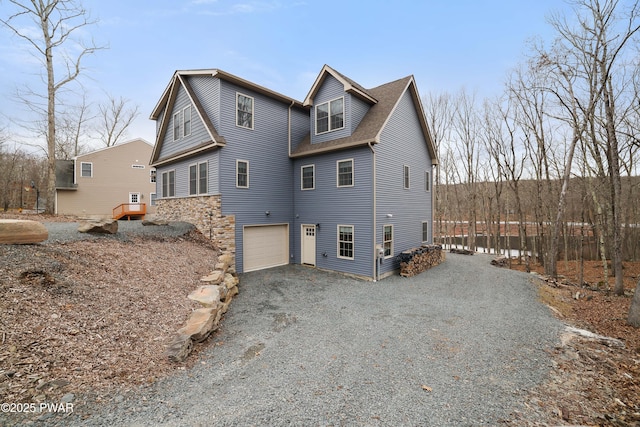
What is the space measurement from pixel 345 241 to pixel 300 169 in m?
4.26

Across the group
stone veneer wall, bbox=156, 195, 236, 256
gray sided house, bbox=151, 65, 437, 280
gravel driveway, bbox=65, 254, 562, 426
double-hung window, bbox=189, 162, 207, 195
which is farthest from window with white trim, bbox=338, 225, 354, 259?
double-hung window, bbox=189, 162, 207, 195

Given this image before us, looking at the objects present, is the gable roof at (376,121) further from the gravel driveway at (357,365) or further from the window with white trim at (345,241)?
the gravel driveway at (357,365)

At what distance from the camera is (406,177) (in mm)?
12523

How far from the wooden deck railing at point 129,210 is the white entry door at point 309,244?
17381 mm

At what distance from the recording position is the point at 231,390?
11.8 feet

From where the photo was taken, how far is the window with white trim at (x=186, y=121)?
12.3 m

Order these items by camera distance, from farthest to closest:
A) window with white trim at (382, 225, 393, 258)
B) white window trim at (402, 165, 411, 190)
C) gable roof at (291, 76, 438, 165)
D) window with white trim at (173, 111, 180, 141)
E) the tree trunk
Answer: window with white trim at (173, 111, 180, 141) → white window trim at (402, 165, 411, 190) → window with white trim at (382, 225, 393, 258) → gable roof at (291, 76, 438, 165) → the tree trunk

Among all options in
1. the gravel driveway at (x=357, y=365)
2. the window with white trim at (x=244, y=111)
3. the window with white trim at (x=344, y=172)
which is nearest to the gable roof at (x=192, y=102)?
the window with white trim at (x=244, y=111)

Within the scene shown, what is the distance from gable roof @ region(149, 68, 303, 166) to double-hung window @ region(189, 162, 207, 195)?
0.66 meters

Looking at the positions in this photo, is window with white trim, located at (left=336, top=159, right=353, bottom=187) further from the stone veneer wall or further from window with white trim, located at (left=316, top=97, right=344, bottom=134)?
the stone veneer wall

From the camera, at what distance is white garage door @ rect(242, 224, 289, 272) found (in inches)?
444

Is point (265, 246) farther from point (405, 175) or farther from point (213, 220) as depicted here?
point (405, 175)

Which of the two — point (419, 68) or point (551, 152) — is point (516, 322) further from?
point (419, 68)

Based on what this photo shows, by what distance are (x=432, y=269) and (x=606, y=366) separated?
779 centimetres
